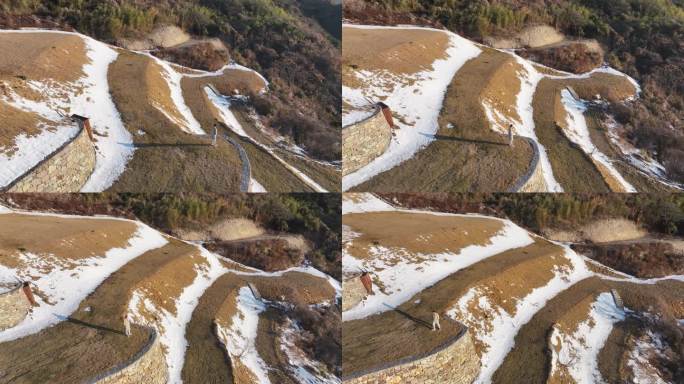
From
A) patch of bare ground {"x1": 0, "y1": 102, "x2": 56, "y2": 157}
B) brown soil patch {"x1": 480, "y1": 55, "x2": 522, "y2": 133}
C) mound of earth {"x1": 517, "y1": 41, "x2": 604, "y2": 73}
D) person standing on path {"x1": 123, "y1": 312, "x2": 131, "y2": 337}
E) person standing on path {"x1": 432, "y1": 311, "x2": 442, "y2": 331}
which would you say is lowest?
person standing on path {"x1": 123, "y1": 312, "x2": 131, "y2": 337}

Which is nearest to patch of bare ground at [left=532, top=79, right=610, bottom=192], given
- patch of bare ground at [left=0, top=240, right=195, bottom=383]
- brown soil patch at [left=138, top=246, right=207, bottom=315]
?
brown soil patch at [left=138, top=246, right=207, bottom=315]

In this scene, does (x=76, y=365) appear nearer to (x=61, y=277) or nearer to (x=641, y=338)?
(x=61, y=277)

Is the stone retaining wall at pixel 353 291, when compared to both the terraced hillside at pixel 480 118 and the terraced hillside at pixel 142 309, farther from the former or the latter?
the terraced hillside at pixel 480 118

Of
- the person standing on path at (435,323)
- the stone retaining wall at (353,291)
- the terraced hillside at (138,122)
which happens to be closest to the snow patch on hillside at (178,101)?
the terraced hillside at (138,122)

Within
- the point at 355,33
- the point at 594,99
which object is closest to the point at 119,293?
the point at 355,33

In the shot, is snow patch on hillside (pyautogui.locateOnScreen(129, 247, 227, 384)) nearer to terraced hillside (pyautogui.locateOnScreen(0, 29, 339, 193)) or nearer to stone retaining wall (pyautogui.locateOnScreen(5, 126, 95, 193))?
terraced hillside (pyautogui.locateOnScreen(0, 29, 339, 193))

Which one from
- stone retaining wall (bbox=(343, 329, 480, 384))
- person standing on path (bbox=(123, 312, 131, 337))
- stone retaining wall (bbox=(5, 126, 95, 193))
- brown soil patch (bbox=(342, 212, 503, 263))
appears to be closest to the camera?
stone retaining wall (bbox=(343, 329, 480, 384))

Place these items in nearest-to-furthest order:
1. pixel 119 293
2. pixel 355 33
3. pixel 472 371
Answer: pixel 472 371 → pixel 119 293 → pixel 355 33
